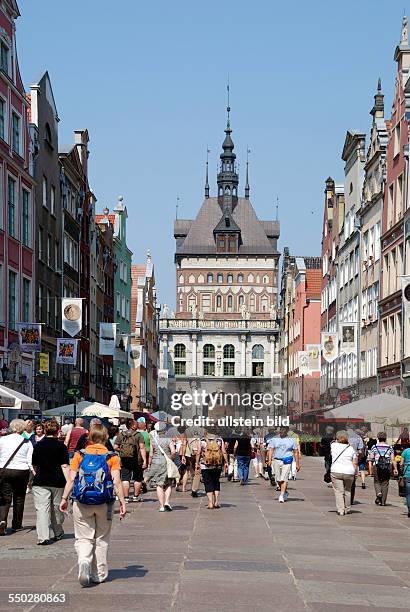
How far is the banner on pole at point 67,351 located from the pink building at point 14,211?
1150 mm

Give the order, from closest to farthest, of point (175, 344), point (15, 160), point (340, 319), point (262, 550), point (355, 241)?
point (262, 550) → point (15, 160) → point (355, 241) → point (340, 319) → point (175, 344)

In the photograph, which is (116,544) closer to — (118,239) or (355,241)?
(355,241)

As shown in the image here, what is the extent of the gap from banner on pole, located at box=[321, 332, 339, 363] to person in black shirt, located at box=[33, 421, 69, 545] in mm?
43230

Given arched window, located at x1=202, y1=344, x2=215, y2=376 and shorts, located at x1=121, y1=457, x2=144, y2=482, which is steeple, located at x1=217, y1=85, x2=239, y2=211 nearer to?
arched window, located at x1=202, y1=344, x2=215, y2=376

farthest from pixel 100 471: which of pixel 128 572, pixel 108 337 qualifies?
pixel 108 337

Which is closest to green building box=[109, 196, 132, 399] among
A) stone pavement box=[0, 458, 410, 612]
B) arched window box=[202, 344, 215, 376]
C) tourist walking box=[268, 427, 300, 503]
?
tourist walking box=[268, 427, 300, 503]

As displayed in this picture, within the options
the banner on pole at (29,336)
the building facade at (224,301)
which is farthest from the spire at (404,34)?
the building facade at (224,301)

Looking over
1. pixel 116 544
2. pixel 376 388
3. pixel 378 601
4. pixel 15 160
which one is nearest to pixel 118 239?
pixel 376 388

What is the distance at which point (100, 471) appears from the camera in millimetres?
11945

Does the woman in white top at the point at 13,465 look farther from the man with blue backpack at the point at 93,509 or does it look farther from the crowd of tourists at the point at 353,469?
the crowd of tourists at the point at 353,469

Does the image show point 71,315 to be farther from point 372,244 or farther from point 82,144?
point 82,144

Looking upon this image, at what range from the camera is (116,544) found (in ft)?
52.3

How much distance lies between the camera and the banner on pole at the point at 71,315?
141ft

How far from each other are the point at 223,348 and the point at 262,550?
141445 mm
